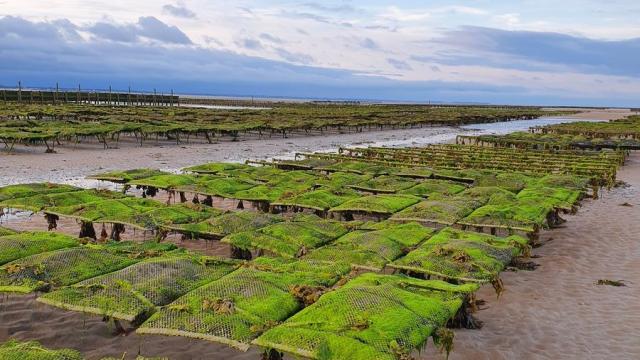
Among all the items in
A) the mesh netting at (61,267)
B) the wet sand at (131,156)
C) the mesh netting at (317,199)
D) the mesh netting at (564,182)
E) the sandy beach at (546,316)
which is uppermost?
the mesh netting at (564,182)

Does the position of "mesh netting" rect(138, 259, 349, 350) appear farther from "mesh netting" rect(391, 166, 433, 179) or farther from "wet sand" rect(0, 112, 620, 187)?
"wet sand" rect(0, 112, 620, 187)

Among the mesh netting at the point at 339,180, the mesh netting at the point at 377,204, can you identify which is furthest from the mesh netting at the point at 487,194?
the mesh netting at the point at 339,180

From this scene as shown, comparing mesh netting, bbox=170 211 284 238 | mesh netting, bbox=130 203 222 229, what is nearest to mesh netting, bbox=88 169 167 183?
mesh netting, bbox=130 203 222 229

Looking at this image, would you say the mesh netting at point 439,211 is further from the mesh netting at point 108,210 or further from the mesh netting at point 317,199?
the mesh netting at point 108,210

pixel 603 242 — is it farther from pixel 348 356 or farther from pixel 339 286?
pixel 348 356

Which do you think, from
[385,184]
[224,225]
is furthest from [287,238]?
[385,184]

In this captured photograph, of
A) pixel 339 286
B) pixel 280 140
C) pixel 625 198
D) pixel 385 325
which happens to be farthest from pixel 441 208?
pixel 280 140
